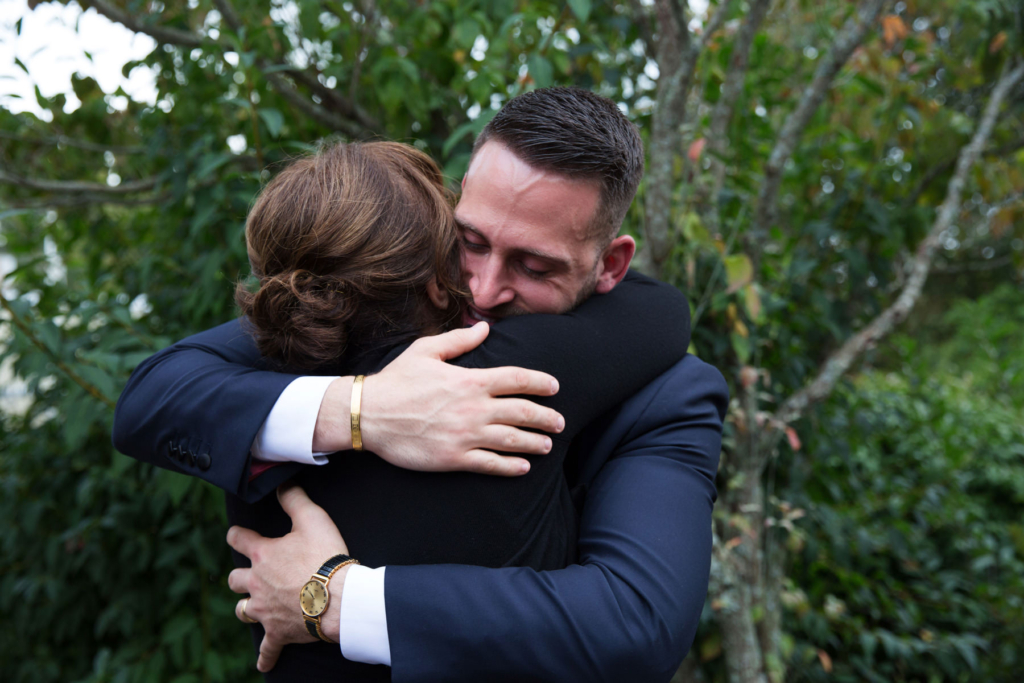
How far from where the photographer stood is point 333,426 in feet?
3.81

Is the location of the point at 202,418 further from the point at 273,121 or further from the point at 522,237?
the point at 273,121

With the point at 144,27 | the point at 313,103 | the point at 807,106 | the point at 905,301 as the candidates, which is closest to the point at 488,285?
the point at 807,106

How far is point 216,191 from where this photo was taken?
7.32 feet

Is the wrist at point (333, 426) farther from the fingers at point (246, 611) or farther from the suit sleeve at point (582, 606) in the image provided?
the fingers at point (246, 611)

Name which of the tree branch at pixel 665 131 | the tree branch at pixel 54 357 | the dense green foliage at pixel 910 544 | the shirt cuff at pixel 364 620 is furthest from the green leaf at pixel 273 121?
→ the dense green foliage at pixel 910 544

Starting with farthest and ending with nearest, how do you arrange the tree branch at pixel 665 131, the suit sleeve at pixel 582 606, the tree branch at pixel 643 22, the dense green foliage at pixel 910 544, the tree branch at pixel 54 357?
the dense green foliage at pixel 910 544
the tree branch at pixel 643 22
the tree branch at pixel 665 131
the tree branch at pixel 54 357
the suit sleeve at pixel 582 606

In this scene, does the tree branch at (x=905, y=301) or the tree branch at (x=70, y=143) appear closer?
the tree branch at (x=905, y=301)

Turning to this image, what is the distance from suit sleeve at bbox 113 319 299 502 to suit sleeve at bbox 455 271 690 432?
0.40m

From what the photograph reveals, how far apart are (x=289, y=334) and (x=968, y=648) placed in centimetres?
358

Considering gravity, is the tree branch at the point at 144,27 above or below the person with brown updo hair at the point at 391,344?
above

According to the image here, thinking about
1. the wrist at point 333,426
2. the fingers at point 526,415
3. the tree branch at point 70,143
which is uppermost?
the fingers at point 526,415

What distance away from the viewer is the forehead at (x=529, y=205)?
144 cm

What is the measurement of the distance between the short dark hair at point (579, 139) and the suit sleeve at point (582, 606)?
0.68 m

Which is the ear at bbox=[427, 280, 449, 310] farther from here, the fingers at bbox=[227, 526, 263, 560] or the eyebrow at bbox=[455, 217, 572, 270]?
the fingers at bbox=[227, 526, 263, 560]
